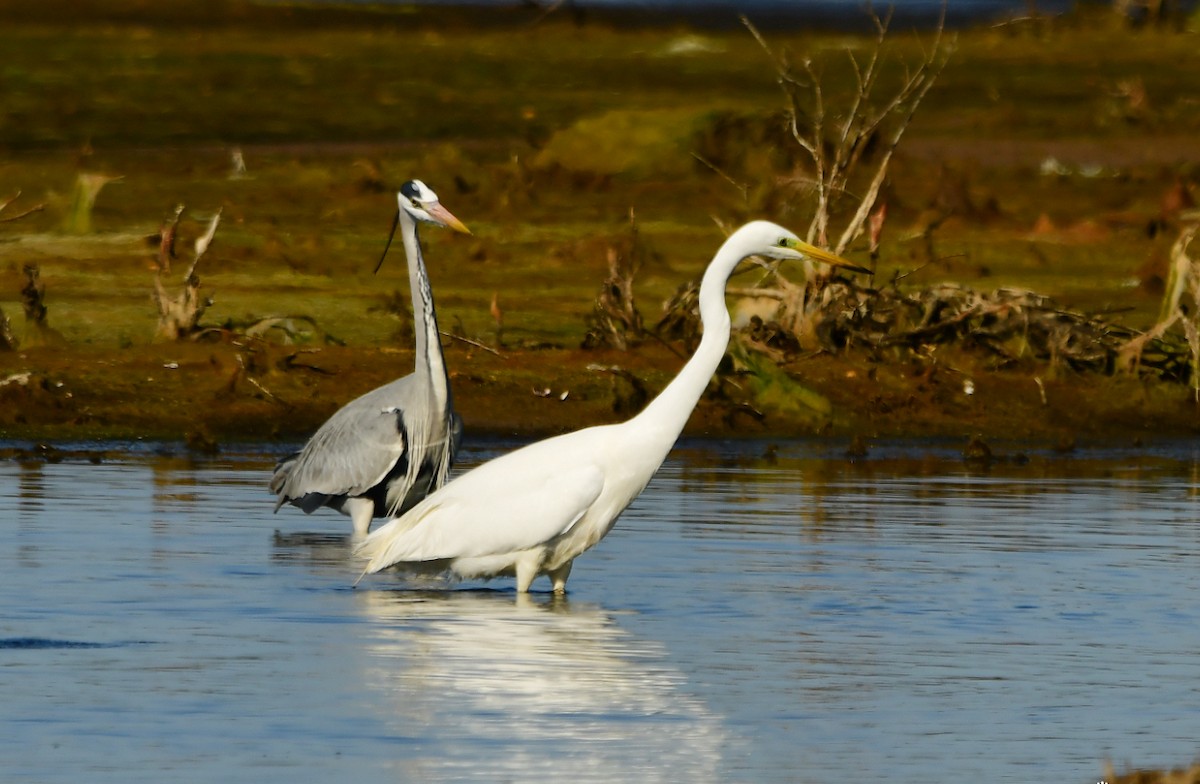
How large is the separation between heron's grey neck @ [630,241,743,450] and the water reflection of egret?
74 cm

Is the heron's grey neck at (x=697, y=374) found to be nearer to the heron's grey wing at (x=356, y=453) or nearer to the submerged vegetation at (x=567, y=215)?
the heron's grey wing at (x=356, y=453)

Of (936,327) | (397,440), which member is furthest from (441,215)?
(936,327)

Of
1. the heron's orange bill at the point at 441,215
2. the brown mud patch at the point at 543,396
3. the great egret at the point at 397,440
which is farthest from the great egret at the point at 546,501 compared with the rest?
the brown mud patch at the point at 543,396

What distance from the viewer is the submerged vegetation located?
15609mm

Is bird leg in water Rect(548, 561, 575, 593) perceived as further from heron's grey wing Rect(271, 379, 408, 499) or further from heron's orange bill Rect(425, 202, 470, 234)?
heron's orange bill Rect(425, 202, 470, 234)

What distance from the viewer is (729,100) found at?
35406mm

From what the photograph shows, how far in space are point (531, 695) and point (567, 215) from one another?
17.6m

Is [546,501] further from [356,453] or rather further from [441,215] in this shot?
[441,215]

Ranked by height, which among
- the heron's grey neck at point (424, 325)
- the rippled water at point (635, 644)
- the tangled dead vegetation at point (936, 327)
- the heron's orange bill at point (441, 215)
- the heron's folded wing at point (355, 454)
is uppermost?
the heron's orange bill at point (441, 215)

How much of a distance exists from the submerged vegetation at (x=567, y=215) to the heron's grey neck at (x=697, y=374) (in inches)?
213

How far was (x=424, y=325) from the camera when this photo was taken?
35.9 ft

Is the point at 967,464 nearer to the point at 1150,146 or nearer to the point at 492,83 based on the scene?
the point at 1150,146

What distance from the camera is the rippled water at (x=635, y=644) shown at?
666cm

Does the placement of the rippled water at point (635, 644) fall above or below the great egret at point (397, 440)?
below
